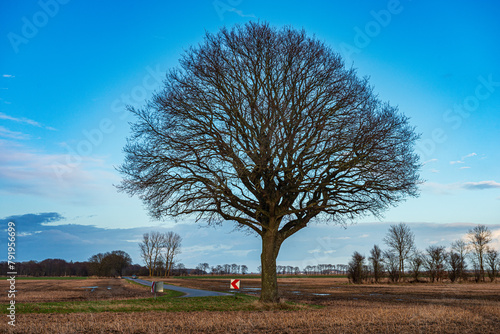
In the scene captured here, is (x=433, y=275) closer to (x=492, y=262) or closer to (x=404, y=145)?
(x=492, y=262)

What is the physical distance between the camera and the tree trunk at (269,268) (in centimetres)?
1812

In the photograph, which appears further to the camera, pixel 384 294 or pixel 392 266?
pixel 392 266

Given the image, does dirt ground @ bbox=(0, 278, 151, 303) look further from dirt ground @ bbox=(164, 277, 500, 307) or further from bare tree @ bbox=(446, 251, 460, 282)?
bare tree @ bbox=(446, 251, 460, 282)

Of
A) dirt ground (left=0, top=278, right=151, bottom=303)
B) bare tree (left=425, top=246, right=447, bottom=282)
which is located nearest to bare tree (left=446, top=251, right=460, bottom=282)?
bare tree (left=425, top=246, right=447, bottom=282)

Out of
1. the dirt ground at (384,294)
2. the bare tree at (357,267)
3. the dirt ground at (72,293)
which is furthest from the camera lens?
the bare tree at (357,267)

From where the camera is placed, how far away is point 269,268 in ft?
60.3

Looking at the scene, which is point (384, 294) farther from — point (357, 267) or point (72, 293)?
point (357, 267)

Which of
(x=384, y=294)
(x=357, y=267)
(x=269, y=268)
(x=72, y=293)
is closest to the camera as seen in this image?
(x=269, y=268)

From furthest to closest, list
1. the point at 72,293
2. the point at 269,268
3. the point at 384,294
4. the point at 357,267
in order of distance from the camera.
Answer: the point at 357,267
the point at 384,294
the point at 72,293
the point at 269,268

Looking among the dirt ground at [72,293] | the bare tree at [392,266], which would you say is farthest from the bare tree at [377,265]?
the dirt ground at [72,293]

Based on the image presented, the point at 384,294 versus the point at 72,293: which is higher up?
the point at 72,293

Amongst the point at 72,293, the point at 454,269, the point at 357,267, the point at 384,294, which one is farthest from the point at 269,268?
the point at 454,269

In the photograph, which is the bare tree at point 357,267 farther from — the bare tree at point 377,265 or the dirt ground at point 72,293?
the dirt ground at point 72,293

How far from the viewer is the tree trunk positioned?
18119 millimetres
